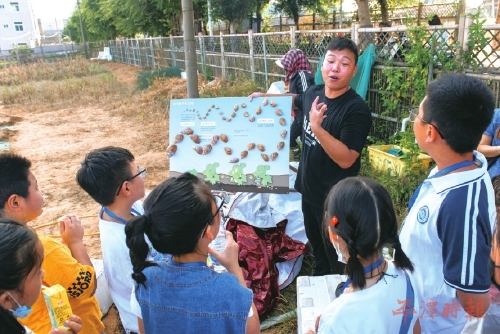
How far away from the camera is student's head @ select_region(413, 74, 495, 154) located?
4.65 feet

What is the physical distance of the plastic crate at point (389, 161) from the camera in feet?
14.4

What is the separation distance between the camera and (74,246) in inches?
76.9

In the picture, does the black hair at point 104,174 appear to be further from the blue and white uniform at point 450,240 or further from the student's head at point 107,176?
the blue and white uniform at point 450,240

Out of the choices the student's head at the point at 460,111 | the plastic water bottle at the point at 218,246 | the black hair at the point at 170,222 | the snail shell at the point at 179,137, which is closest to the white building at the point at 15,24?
the snail shell at the point at 179,137

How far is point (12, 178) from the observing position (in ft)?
5.98

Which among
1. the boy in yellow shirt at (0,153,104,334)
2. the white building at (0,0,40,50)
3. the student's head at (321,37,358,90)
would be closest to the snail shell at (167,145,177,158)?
the boy in yellow shirt at (0,153,104,334)

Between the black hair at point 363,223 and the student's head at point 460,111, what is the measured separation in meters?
0.40

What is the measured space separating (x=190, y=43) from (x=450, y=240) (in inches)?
140

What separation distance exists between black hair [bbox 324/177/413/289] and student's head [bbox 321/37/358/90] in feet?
4.00

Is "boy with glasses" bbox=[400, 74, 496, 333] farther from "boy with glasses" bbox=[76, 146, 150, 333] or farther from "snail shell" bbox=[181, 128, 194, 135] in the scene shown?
"snail shell" bbox=[181, 128, 194, 135]

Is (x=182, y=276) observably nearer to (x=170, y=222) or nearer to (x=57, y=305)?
(x=170, y=222)

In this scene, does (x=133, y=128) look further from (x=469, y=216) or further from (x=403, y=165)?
(x=469, y=216)

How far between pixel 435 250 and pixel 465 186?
30 cm

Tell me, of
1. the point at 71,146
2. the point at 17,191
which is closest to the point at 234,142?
the point at 17,191
